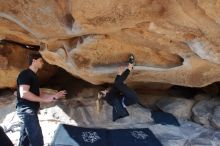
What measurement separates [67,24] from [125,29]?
1.67 ft

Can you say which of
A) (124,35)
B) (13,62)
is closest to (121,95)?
(124,35)

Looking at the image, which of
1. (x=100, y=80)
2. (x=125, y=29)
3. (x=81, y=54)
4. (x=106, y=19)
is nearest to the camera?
(x=106, y=19)

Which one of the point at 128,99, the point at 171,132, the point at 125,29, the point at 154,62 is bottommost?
the point at 171,132

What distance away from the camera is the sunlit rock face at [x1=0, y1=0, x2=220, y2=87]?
329 centimetres

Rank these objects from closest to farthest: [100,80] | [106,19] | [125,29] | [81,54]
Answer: [106,19] → [125,29] → [81,54] → [100,80]

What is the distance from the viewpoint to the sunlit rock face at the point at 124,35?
3.29 metres

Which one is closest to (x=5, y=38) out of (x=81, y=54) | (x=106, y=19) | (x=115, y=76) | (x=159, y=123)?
(x=81, y=54)

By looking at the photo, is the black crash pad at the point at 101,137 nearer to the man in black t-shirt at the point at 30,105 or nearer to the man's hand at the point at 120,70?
the man in black t-shirt at the point at 30,105

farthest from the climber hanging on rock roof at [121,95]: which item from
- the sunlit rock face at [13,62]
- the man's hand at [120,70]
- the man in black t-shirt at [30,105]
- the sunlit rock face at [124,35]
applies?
the sunlit rock face at [13,62]

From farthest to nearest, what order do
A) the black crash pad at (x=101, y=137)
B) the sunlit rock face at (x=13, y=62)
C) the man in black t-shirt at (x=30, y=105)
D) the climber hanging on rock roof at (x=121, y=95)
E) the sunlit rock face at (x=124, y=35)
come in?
1. the sunlit rock face at (x=13, y=62)
2. the climber hanging on rock roof at (x=121, y=95)
3. the black crash pad at (x=101, y=137)
4. the man in black t-shirt at (x=30, y=105)
5. the sunlit rock face at (x=124, y=35)

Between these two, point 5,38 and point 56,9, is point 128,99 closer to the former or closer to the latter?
point 56,9

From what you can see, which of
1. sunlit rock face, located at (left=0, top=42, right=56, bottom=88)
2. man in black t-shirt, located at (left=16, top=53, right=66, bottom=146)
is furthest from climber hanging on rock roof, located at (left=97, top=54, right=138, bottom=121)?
sunlit rock face, located at (left=0, top=42, right=56, bottom=88)

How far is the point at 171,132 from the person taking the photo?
409 centimetres

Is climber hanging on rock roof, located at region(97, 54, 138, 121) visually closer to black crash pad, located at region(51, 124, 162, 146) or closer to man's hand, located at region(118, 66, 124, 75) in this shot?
man's hand, located at region(118, 66, 124, 75)
